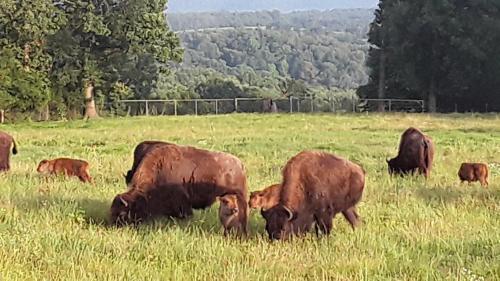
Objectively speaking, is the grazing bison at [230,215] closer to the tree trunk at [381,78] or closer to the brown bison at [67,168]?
the brown bison at [67,168]

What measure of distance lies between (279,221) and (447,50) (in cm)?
4910

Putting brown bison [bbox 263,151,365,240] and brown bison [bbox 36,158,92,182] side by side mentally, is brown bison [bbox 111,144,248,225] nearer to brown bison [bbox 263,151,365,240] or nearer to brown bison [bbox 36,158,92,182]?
brown bison [bbox 263,151,365,240]

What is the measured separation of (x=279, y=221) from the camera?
9891 millimetres

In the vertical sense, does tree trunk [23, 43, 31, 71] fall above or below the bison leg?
above

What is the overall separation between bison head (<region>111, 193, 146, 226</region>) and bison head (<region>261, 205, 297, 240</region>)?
6.34 ft

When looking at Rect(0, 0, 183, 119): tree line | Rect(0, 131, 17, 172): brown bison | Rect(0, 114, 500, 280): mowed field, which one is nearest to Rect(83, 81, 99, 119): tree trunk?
Rect(0, 0, 183, 119): tree line

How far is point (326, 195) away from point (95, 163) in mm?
10091

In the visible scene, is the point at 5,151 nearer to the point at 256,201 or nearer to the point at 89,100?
the point at 256,201

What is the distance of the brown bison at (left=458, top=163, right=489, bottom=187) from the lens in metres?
15.6

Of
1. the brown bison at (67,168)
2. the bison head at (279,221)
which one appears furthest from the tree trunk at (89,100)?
the bison head at (279,221)

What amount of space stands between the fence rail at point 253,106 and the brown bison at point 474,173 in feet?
147

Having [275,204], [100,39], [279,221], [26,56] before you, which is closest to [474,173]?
[275,204]

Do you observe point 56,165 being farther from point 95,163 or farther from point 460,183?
point 460,183

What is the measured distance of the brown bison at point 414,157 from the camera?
17.5 m
